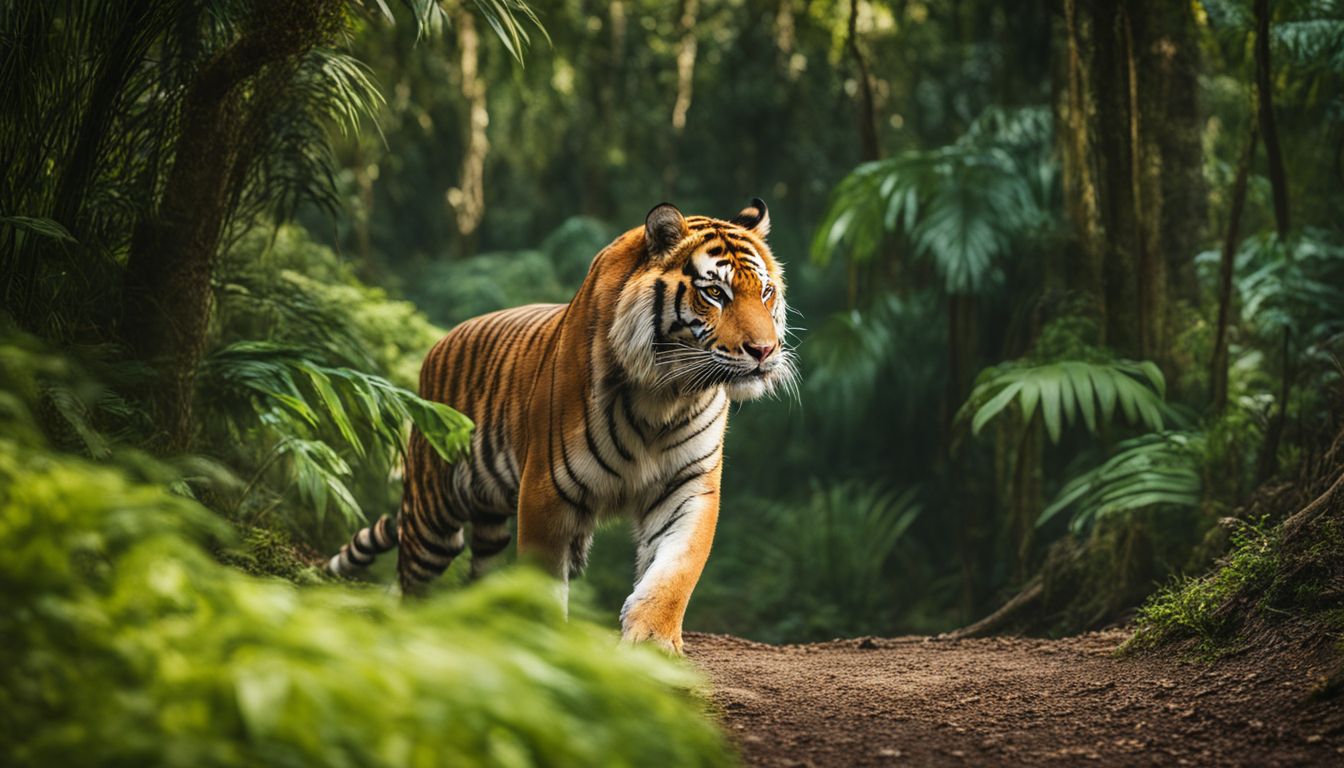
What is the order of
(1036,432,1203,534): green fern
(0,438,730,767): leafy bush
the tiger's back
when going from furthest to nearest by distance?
1. (1036,432,1203,534): green fern
2. the tiger's back
3. (0,438,730,767): leafy bush

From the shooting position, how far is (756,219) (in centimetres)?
412

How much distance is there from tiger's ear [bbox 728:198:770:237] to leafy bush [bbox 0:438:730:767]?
101 inches

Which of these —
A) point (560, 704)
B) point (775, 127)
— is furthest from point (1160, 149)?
point (775, 127)

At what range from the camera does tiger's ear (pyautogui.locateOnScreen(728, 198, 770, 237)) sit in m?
4.09

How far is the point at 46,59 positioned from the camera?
3.32 meters

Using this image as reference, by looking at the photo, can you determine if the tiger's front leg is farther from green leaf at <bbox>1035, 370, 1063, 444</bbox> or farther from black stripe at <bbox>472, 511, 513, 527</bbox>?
green leaf at <bbox>1035, 370, 1063, 444</bbox>

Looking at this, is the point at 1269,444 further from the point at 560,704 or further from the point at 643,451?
the point at 560,704

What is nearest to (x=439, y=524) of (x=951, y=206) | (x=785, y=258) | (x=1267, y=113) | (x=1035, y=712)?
(x=1035, y=712)

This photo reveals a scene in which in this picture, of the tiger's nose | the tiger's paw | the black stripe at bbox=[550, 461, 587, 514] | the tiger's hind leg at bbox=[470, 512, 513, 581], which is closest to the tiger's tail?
the tiger's hind leg at bbox=[470, 512, 513, 581]

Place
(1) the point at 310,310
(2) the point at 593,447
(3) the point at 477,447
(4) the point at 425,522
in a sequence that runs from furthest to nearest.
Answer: (1) the point at 310,310 < (4) the point at 425,522 < (3) the point at 477,447 < (2) the point at 593,447

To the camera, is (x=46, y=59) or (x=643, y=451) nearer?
(x=46, y=59)

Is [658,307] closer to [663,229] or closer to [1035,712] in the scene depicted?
[663,229]

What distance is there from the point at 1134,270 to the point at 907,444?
3922 mm

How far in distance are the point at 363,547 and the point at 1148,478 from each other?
11.3ft
